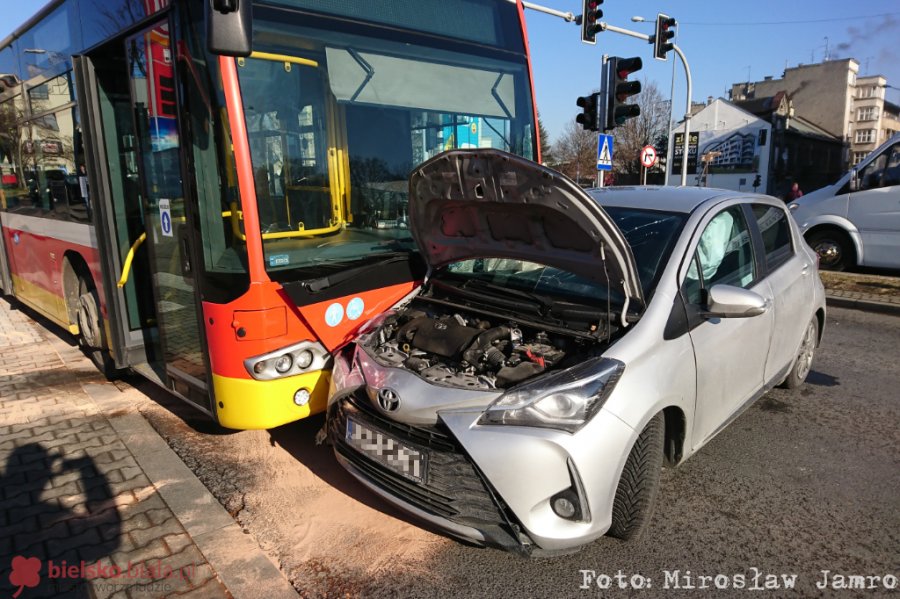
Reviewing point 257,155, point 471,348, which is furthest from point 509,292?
point 257,155

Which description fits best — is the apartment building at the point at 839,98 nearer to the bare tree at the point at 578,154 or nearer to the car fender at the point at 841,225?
the bare tree at the point at 578,154

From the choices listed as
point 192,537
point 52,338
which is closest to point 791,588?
point 192,537

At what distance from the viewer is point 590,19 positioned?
13945mm

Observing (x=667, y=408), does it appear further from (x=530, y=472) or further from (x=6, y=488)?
(x=6, y=488)

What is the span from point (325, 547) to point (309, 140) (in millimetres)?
2365

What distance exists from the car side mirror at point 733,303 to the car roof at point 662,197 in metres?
0.64

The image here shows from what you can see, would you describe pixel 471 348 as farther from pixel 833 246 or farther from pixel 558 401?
pixel 833 246

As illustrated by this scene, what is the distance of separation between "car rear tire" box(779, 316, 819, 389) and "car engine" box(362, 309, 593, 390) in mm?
2912

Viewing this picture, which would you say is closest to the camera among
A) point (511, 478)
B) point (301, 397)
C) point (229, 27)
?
point (511, 478)

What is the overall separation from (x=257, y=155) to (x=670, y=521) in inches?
122

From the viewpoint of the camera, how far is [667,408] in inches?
121

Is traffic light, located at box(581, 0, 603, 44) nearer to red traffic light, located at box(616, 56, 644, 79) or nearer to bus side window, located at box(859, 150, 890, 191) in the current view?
red traffic light, located at box(616, 56, 644, 79)

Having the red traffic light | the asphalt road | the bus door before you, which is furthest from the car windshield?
the red traffic light

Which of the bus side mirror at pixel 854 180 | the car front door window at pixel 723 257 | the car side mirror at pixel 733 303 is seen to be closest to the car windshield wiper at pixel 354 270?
the car front door window at pixel 723 257
